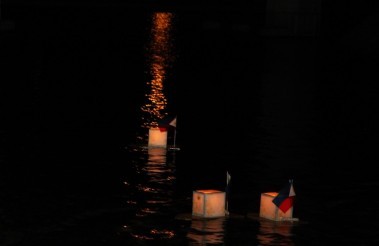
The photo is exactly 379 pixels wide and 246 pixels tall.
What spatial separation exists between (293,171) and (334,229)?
4.64 m

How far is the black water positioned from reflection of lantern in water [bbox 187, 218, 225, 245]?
0.03 metres

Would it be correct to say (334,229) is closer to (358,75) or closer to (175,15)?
(358,75)

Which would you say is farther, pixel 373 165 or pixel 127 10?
pixel 127 10

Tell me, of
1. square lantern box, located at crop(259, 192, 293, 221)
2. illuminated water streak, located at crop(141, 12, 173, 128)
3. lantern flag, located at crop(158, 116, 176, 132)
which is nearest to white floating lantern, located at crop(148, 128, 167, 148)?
lantern flag, located at crop(158, 116, 176, 132)

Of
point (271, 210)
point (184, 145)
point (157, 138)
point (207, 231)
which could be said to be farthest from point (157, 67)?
point (207, 231)

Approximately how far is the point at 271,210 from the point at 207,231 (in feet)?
3.78

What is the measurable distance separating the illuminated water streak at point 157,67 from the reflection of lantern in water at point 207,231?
9.40m

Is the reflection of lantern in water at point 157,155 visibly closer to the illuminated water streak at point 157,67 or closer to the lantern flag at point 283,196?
the illuminated water streak at point 157,67

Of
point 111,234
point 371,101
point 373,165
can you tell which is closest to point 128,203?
point 111,234

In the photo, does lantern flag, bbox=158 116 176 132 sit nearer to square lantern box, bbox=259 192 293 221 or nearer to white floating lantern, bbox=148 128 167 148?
white floating lantern, bbox=148 128 167 148

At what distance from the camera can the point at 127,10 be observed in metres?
73.8

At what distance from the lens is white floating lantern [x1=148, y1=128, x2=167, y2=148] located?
21203mm

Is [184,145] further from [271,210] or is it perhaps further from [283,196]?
[283,196]

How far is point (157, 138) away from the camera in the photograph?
21219 millimetres
